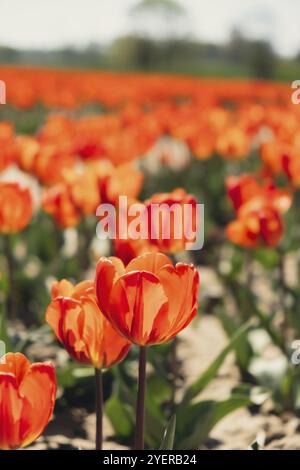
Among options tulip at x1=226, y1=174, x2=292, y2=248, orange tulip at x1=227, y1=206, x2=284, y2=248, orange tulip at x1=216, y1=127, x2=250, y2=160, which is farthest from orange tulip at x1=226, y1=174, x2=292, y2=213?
orange tulip at x1=216, y1=127, x2=250, y2=160

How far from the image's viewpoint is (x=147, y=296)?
147 centimetres

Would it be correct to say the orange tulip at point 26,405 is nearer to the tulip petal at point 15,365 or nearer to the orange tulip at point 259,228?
the tulip petal at point 15,365

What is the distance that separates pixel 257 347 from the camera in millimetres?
3148

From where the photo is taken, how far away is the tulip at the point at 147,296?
4.80 ft

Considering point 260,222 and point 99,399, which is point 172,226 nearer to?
point 260,222

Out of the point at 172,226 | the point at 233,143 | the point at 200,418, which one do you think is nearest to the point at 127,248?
the point at 172,226

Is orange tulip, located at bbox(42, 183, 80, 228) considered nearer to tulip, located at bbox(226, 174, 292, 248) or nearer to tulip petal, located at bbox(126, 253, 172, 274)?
tulip, located at bbox(226, 174, 292, 248)

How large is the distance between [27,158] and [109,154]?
1.97 ft

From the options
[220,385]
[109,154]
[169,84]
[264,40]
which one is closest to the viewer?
[220,385]

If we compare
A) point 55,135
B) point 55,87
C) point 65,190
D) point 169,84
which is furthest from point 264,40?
point 65,190

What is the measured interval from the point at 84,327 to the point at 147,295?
0.64 feet

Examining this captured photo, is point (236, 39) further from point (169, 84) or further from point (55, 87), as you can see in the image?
point (55, 87)
